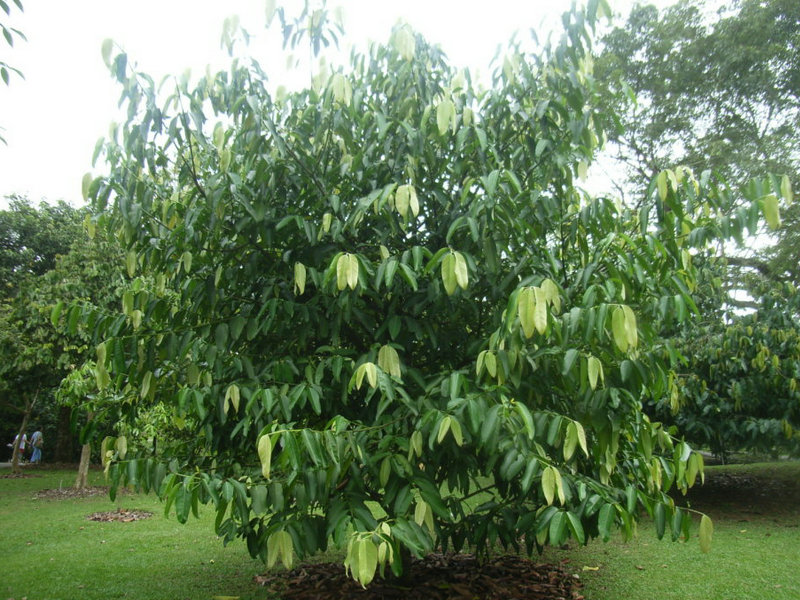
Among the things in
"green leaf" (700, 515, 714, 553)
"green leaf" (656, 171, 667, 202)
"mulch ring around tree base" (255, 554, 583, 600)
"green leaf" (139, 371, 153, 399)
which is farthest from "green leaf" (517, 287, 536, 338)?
"mulch ring around tree base" (255, 554, 583, 600)

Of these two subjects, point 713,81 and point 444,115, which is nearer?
point 444,115

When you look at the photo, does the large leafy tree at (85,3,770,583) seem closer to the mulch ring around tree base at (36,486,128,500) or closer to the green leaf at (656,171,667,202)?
the green leaf at (656,171,667,202)

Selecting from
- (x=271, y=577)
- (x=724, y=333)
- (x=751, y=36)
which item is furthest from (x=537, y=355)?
(x=751, y=36)

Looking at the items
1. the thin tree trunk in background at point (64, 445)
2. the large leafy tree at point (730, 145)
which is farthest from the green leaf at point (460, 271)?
the thin tree trunk in background at point (64, 445)

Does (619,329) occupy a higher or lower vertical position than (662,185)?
lower

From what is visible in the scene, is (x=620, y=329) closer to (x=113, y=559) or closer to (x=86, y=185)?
(x=86, y=185)

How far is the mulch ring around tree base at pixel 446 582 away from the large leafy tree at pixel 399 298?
94 cm

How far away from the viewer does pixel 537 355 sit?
9.60ft

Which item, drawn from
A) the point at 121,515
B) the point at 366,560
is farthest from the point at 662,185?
the point at 121,515

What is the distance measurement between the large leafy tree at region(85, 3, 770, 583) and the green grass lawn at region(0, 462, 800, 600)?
2082 millimetres

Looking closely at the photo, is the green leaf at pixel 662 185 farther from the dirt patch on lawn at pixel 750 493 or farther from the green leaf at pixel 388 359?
the dirt patch on lawn at pixel 750 493

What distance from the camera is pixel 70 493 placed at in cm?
1190

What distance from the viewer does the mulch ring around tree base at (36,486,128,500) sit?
38.0ft

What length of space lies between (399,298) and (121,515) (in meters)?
7.61
